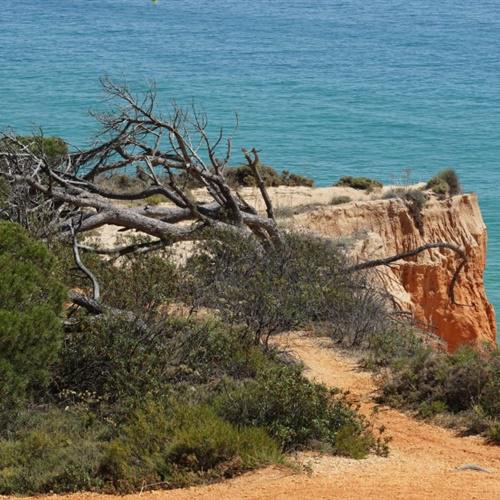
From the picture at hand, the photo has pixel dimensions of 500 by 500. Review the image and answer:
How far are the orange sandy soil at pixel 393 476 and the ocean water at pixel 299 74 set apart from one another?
1122 inches

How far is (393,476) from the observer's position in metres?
9.85

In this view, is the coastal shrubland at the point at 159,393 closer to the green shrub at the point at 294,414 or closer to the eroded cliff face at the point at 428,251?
the green shrub at the point at 294,414

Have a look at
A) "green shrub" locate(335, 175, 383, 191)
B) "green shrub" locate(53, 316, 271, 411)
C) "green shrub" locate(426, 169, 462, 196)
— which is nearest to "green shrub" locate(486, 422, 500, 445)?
"green shrub" locate(53, 316, 271, 411)

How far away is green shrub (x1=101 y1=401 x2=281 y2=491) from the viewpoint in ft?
32.2

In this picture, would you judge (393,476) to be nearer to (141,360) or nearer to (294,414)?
(294,414)

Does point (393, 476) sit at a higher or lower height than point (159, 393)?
higher

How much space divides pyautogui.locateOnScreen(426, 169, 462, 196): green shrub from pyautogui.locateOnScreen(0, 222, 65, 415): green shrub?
70.1 ft

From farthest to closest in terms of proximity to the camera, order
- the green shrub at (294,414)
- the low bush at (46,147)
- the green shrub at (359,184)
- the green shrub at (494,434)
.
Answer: the green shrub at (359,184) → the low bush at (46,147) → the green shrub at (494,434) → the green shrub at (294,414)

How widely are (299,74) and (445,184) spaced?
163ft

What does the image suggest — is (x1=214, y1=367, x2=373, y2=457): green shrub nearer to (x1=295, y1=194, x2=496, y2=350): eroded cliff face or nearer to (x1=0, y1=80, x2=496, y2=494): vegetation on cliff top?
(x1=0, y1=80, x2=496, y2=494): vegetation on cliff top

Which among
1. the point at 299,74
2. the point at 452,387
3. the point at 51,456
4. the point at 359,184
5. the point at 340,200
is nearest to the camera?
the point at 51,456

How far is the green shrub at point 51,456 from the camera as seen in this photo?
385 inches

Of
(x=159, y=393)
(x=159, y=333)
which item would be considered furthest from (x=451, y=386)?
(x=159, y=393)

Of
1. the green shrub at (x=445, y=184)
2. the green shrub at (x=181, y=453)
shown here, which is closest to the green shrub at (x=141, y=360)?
the green shrub at (x=181, y=453)
